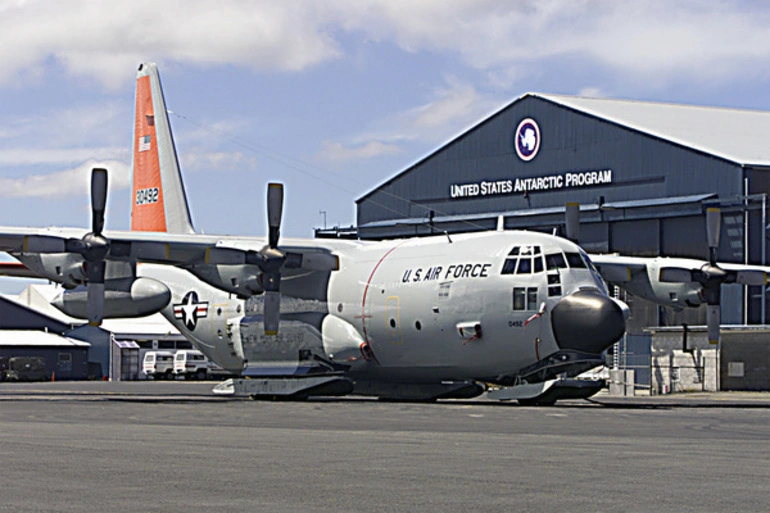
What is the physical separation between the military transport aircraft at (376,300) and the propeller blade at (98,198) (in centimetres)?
4

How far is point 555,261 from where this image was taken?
2989 centimetres

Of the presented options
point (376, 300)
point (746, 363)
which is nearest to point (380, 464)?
point (376, 300)

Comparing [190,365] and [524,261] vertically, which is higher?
[524,261]

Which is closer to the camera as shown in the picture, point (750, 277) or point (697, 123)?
point (750, 277)

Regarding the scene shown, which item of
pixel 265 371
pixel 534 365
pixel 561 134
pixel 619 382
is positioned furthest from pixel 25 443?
pixel 561 134

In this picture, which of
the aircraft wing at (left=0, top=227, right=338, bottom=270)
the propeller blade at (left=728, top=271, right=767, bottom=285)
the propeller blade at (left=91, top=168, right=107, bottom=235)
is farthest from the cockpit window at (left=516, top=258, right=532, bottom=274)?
the propeller blade at (left=91, top=168, right=107, bottom=235)

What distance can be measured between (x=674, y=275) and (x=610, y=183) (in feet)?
80.7

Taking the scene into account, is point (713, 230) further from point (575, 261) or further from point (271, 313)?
point (271, 313)

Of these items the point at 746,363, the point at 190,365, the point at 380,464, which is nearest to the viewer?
the point at 380,464

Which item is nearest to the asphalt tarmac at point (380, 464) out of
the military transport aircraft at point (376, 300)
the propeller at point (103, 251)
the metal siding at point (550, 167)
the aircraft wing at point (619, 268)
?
the military transport aircraft at point (376, 300)

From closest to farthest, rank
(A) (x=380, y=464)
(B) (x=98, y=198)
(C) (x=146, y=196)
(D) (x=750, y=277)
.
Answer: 1. (A) (x=380, y=464)
2. (B) (x=98, y=198)
3. (D) (x=750, y=277)
4. (C) (x=146, y=196)

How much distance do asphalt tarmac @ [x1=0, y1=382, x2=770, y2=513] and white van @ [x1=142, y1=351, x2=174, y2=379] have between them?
176 feet

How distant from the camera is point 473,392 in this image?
33062 millimetres

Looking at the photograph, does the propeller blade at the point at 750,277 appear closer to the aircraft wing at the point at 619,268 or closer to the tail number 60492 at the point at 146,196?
the aircraft wing at the point at 619,268
